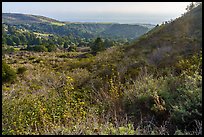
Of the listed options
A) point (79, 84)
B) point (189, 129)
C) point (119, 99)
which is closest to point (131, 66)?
point (79, 84)

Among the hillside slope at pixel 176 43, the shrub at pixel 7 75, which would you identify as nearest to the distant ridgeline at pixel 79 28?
the hillside slope at pixel 176 43

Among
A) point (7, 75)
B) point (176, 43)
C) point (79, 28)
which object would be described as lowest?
point (79, 28)

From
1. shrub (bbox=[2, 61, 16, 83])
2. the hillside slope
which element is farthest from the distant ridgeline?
shrub (bbox=[2, 61, 16, 83])

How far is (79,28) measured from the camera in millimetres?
151500

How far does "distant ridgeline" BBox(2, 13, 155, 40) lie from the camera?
4776 inches

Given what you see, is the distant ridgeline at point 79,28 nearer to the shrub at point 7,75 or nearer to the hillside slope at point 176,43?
the hillside slope at point 176,43

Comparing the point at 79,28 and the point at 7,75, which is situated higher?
the point at 7,75

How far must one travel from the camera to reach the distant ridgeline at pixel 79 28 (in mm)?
121312

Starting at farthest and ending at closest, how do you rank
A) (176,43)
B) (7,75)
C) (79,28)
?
(79,28) → (7,75) → (176,43)

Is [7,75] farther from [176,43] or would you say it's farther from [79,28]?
[79,28]

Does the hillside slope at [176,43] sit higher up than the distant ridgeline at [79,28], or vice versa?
the hillside slope at [176,43]

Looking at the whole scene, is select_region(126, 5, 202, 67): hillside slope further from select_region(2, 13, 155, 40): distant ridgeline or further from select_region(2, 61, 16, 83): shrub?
select_region(2, 13, 155, 40): distant ridgeline

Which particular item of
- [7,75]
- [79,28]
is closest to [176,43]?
[7,75]

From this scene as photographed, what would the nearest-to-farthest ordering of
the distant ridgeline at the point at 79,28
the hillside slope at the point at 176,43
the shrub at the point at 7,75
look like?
the hillside slope at the point at 176,43
the shrub at the point at 7,75
the distant ridgeline at the point at 79,28
